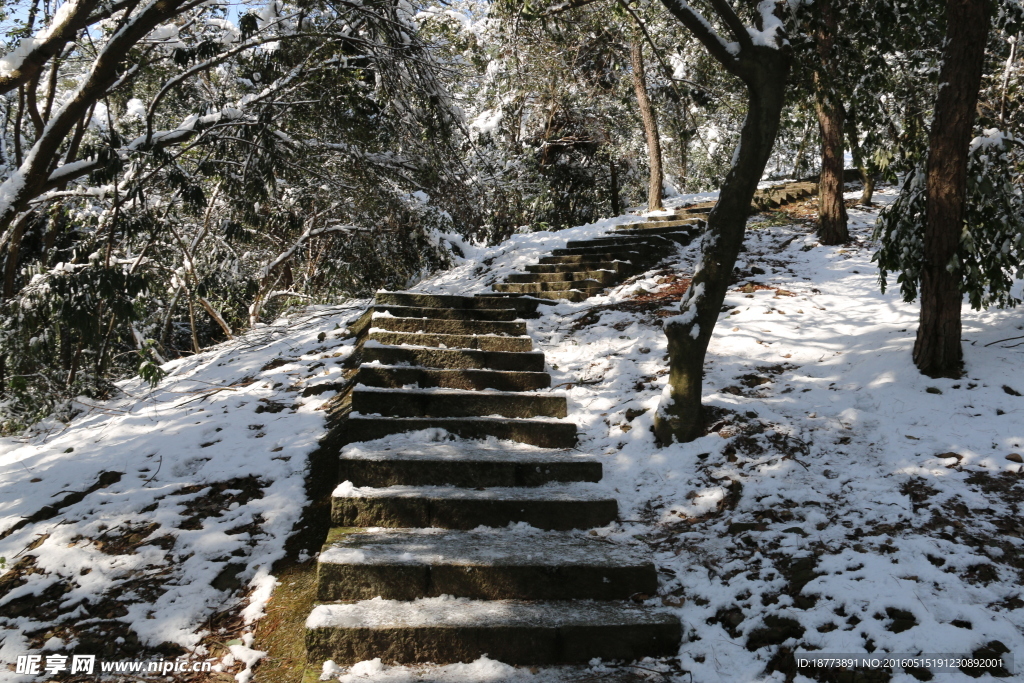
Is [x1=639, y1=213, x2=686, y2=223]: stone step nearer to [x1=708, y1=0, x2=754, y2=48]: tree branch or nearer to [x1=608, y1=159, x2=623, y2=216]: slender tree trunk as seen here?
[x1=608, y1=159, x2=623, y2=216]: slender tree trunk

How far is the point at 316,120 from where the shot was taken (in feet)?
24.1

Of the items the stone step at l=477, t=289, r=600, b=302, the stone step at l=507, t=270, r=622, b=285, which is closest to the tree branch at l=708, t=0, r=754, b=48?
the stone step at l=477, t=289, r=600, b=302

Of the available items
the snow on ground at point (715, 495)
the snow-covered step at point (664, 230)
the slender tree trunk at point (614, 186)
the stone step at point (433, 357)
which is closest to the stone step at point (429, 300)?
the snow on ground at point (715, 495)

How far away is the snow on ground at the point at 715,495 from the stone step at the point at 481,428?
28 centimetres

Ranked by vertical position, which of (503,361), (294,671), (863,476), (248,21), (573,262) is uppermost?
(248,21)

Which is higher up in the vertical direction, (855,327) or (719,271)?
(719,271)

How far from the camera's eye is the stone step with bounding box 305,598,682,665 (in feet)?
8.04

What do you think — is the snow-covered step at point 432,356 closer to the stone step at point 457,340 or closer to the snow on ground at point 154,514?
the stone step at point 457,340

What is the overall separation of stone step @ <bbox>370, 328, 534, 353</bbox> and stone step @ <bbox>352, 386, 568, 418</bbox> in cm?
71

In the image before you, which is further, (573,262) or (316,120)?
(573,262)

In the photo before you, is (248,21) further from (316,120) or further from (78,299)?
(78,299)

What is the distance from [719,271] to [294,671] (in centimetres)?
316

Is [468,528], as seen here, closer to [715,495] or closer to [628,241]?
[715,495]

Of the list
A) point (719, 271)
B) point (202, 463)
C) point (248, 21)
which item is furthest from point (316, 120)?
point (719, 271)
